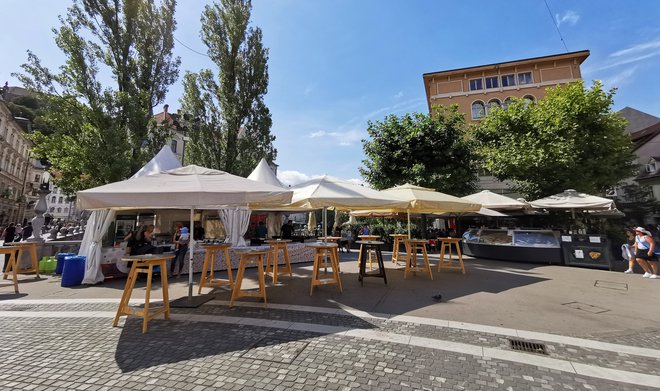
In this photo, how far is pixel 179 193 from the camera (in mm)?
4352

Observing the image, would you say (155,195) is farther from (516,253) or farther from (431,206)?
(516,253)

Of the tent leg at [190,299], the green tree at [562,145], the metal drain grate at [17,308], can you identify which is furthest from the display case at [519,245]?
the metal drain grate at [17,308]

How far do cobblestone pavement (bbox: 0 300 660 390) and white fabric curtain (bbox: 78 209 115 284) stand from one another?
2.96m

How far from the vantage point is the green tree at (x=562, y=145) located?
1477 cm

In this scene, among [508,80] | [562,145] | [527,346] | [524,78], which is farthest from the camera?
[508,80]

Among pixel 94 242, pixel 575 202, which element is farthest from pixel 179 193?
pixel 575 202

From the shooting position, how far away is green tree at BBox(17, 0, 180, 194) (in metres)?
11.0

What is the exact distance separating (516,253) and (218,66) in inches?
692

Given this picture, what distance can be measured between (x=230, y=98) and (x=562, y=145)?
17773 mm

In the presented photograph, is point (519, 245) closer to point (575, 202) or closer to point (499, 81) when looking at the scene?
point (575, 202)

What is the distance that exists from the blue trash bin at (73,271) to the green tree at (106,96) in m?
4.74

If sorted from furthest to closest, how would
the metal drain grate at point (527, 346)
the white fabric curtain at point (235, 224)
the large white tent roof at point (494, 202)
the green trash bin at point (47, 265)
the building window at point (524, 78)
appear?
the building window at point (524, 78), the large white tent roof at point (494, 202), the white fabric curtain at point (235, 224), the green trash bin at point (47, 265), the metal drain grate at point (527, 346)

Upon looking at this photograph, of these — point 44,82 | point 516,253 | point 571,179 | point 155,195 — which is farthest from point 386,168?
point 44,82

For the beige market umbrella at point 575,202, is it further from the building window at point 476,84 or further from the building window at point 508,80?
the building window at point 508,80
